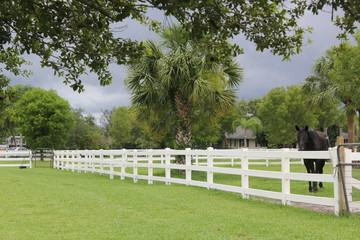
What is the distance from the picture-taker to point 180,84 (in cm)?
2200

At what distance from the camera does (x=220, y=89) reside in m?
22.3

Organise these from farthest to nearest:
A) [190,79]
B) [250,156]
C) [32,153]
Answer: [32,153], [190,79], [250,156]

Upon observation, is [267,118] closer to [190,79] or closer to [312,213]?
[190,79]

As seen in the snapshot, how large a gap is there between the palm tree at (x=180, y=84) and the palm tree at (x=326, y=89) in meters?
12.0

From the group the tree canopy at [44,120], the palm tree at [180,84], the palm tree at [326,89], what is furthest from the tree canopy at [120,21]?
the tree canopy at [44,120]

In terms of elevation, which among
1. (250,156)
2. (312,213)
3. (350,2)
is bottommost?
(312,213)

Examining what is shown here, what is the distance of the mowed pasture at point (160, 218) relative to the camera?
729cm

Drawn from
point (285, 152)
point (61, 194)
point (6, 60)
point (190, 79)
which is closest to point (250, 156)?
point (285, 152)

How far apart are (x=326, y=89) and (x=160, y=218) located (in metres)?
30.4

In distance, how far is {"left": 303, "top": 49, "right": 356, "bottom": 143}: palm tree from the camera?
3284 centimetres

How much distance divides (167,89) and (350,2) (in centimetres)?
1859

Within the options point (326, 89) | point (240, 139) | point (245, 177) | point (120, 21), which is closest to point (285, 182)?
point (245, 177)

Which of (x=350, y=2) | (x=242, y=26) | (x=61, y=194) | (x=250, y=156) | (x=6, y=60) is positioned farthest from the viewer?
(x=61, y=194)

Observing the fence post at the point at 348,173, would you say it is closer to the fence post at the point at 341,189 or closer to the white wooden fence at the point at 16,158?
the fence post at the point at 341,189
